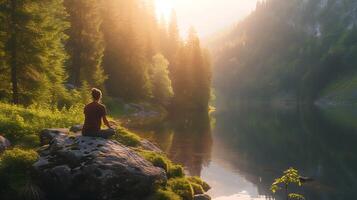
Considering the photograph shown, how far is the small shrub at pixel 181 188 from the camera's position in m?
22.2

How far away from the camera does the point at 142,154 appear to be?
23469 mm

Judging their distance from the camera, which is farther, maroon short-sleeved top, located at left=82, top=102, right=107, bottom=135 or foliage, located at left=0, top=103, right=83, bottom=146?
foliage, located at left=0, top=103, right=83, bottom=146

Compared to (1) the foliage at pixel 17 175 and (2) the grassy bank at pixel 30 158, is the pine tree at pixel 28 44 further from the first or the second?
(1) the foliage at pixel 17 175

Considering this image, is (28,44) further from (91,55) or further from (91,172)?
(91,55)

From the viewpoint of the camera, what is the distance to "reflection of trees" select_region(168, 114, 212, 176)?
123ft

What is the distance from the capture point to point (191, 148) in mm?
46719

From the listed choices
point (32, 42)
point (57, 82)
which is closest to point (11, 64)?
point (32, 42)

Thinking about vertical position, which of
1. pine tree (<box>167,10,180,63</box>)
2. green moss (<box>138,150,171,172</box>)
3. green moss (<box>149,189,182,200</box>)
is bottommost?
green moss (<box>149,189,182,200</box>)

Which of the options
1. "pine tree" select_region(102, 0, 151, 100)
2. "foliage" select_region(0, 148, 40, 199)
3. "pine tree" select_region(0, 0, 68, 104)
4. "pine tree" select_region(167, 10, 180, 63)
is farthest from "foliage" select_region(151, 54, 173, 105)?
"foliage" select_region(0, 148, 40, 199)

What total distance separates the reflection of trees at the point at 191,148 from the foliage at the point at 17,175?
624 inches

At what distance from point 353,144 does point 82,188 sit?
4488cm

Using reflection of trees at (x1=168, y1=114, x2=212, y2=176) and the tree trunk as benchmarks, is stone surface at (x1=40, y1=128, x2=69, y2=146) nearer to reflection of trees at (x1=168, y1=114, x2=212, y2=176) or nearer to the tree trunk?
reflection of trees at (x1=168, y1=114, x2=212, y2=176)

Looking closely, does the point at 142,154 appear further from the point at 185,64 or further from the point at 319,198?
the point at 185,64

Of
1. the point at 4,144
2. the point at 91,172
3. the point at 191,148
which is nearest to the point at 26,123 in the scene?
the point at 4,144
